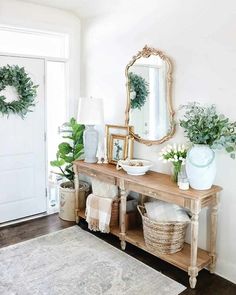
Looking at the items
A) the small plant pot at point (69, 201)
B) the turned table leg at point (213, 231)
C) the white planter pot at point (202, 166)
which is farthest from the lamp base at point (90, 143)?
the turned table leg at point (213, 231)

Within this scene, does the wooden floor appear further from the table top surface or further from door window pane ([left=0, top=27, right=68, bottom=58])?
door window pane ([left=0, top=27, right=68, bottom=58])

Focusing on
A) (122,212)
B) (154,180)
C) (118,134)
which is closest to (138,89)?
(118,134)

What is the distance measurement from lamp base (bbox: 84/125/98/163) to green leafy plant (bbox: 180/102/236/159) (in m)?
1.33

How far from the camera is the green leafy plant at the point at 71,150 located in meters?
4.00

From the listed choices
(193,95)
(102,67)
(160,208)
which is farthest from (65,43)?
(160,208)

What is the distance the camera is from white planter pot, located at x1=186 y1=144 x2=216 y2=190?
257 centimetres

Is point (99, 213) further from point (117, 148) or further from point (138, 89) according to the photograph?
point (138, 89)

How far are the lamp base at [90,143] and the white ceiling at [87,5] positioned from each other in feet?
4.65

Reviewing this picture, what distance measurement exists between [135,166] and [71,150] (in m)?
1.22

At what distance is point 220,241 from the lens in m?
2.80

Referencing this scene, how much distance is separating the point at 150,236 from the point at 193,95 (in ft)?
4.51

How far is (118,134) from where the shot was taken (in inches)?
142

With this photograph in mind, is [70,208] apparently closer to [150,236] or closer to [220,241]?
[150,236]

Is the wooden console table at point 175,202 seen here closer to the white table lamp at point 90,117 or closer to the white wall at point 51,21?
the white table lamp at point 90,117
